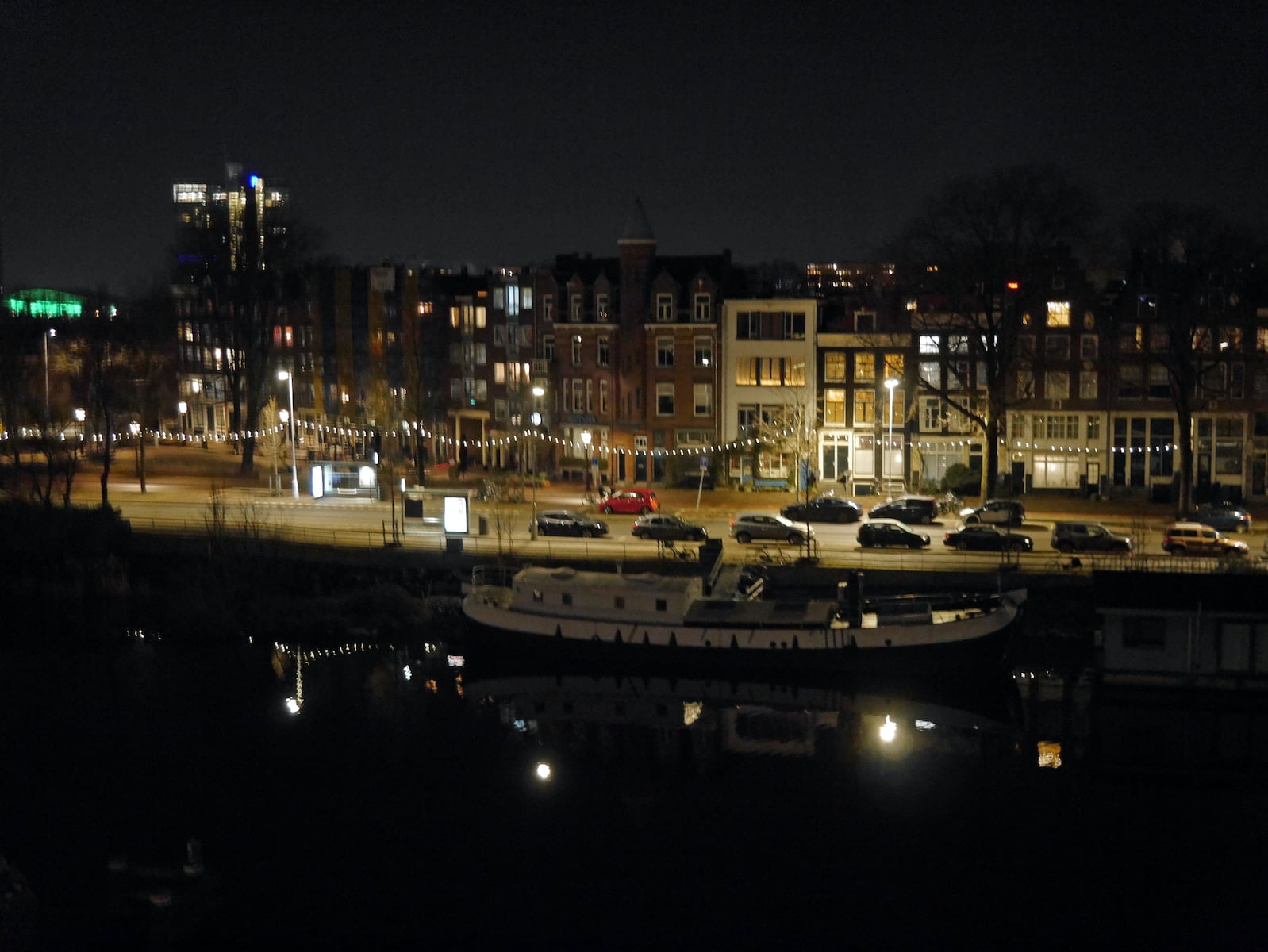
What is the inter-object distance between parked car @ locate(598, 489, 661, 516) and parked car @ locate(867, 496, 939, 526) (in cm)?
827

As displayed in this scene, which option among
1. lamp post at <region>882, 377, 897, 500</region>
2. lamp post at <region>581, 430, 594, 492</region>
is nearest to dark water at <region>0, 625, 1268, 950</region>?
lamp post at <region>882, 377, 897, 500</region>

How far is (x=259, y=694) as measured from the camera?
109 feet

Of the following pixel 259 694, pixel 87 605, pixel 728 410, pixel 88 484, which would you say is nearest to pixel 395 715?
pixel 259 694

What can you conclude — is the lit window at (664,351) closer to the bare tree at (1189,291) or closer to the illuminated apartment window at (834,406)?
the illuminated apartment window at (834,406)

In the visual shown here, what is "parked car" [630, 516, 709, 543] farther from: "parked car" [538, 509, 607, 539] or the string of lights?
the string of lights

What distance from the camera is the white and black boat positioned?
34.1 metres

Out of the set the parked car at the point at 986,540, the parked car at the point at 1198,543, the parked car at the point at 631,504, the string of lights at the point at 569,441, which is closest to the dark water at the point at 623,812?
the parked car at the point at 986,540

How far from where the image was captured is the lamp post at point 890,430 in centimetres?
5170

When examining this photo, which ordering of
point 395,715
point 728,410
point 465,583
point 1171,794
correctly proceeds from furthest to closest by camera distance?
1. point 728,410
2. point 465,583
3. point 395,715
4. point 1171,794

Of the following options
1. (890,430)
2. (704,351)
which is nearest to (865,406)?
(890,430)

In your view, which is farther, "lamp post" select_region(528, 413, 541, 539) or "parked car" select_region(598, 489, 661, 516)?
"lamp post" select_region(528, 413, 541, 539)

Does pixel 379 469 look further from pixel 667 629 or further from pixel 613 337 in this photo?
pixel 667 629

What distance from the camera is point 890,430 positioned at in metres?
54.4

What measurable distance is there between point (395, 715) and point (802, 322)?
32827mm
